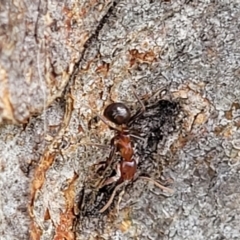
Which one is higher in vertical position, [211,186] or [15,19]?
[15,19]

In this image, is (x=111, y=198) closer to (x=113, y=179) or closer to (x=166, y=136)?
(x=113, y=179)

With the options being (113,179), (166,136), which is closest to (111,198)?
(113,179)

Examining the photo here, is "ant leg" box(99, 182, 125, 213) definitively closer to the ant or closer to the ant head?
the ant

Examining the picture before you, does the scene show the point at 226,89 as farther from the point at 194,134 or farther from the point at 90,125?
the point at 90,125

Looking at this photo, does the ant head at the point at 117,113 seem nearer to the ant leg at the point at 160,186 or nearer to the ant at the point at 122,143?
the ant at the point at 122,143

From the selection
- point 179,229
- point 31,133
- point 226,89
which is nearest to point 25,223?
point 31,133

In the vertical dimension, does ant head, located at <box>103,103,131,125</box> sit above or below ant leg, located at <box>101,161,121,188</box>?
above

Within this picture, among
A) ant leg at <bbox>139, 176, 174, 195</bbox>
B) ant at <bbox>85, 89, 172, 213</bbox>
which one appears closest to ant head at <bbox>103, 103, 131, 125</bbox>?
ant at <bbox>85, 89, 172, 213</bbox>

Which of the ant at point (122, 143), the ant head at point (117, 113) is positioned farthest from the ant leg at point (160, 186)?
the ant head at point (117, 113)
